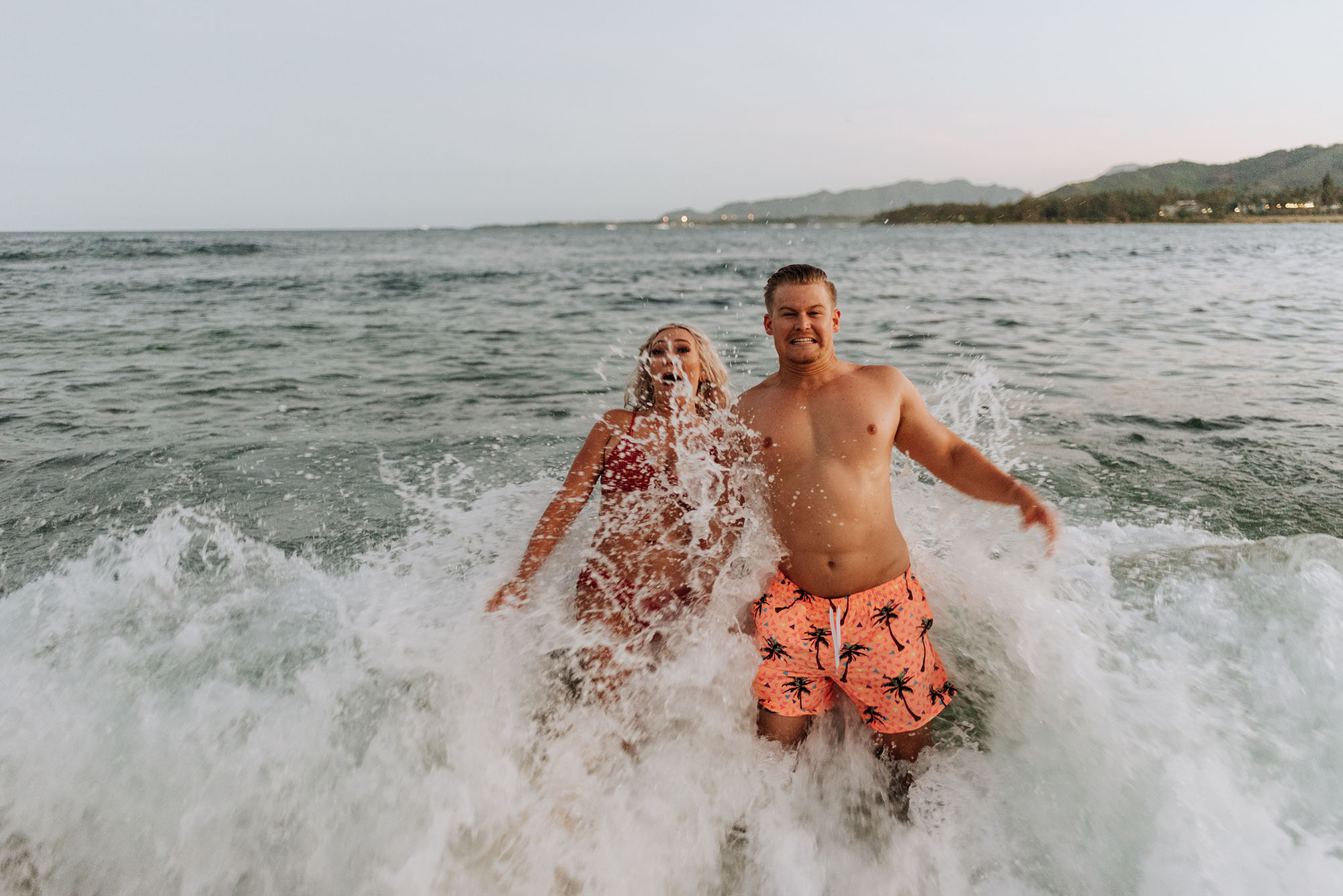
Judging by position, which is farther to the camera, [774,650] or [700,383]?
[700,383]

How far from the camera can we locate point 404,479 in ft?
19.2

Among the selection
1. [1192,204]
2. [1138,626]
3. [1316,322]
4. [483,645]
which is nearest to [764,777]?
[483,645]

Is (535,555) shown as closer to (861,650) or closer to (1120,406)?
(861,650)

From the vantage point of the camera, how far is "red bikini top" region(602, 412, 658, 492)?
352cm

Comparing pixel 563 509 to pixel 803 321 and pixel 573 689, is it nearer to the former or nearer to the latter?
pixel 573 689

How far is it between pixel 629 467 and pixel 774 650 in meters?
1.14

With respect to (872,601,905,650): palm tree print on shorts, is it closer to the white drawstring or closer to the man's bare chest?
the white drawstring

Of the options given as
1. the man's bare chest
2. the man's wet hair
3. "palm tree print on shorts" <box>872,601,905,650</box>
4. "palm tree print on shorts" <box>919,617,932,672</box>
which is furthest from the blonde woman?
"palm tree print on shorts" <box>919,617,932,672</box>

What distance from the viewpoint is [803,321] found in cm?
286

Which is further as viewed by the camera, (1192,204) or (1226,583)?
(1192,204)

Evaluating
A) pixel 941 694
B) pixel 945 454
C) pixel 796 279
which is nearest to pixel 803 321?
pixel 796 279

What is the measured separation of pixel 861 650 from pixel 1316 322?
1470cm

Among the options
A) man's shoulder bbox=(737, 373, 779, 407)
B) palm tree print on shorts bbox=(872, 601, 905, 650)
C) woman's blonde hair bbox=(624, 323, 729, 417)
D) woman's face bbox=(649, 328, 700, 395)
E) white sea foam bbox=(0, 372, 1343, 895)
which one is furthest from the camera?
woman's blonde hair bbox=(624, 323, 729, 417)

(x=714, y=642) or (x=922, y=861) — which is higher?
(x=714, y=642)
